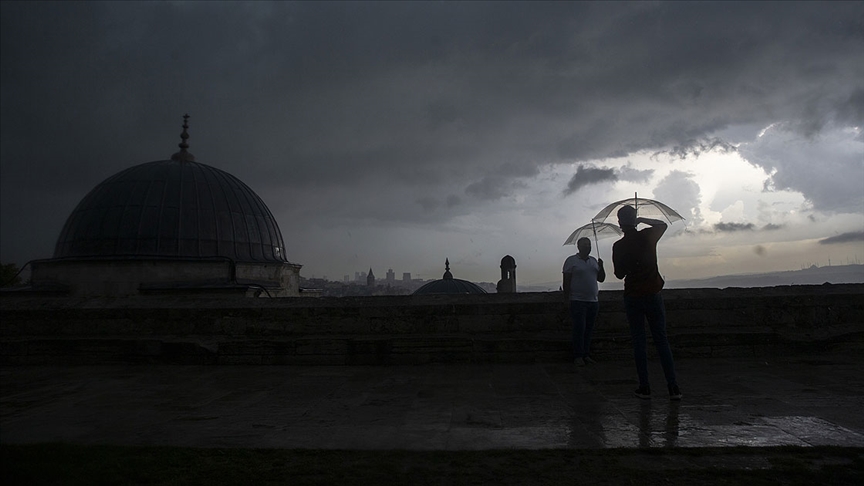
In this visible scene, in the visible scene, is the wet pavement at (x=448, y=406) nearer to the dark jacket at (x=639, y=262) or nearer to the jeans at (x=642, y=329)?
the jeans at (x=642, y=329)

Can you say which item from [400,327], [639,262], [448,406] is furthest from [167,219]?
[639,262]

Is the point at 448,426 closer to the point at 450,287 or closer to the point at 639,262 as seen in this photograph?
the point at 639,262

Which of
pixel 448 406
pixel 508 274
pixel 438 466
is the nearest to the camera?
pixel 438 466

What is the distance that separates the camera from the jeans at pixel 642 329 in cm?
502

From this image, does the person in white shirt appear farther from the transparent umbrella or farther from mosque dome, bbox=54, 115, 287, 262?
mosque dome, bbox=54, 115, 287, 262

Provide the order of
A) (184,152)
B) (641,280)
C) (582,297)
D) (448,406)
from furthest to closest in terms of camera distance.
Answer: (184,152) < (582,297) < (641,280) < (448,406)

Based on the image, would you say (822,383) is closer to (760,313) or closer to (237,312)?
(760,313)

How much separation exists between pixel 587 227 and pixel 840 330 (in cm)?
411

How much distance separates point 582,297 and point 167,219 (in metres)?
21.1

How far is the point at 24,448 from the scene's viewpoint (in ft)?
12.0

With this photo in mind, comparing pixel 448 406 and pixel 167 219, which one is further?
pixel 167 219

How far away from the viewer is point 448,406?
4809 mm

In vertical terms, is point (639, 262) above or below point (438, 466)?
above

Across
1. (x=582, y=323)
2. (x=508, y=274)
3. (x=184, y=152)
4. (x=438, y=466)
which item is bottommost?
(x=438, y=466)
